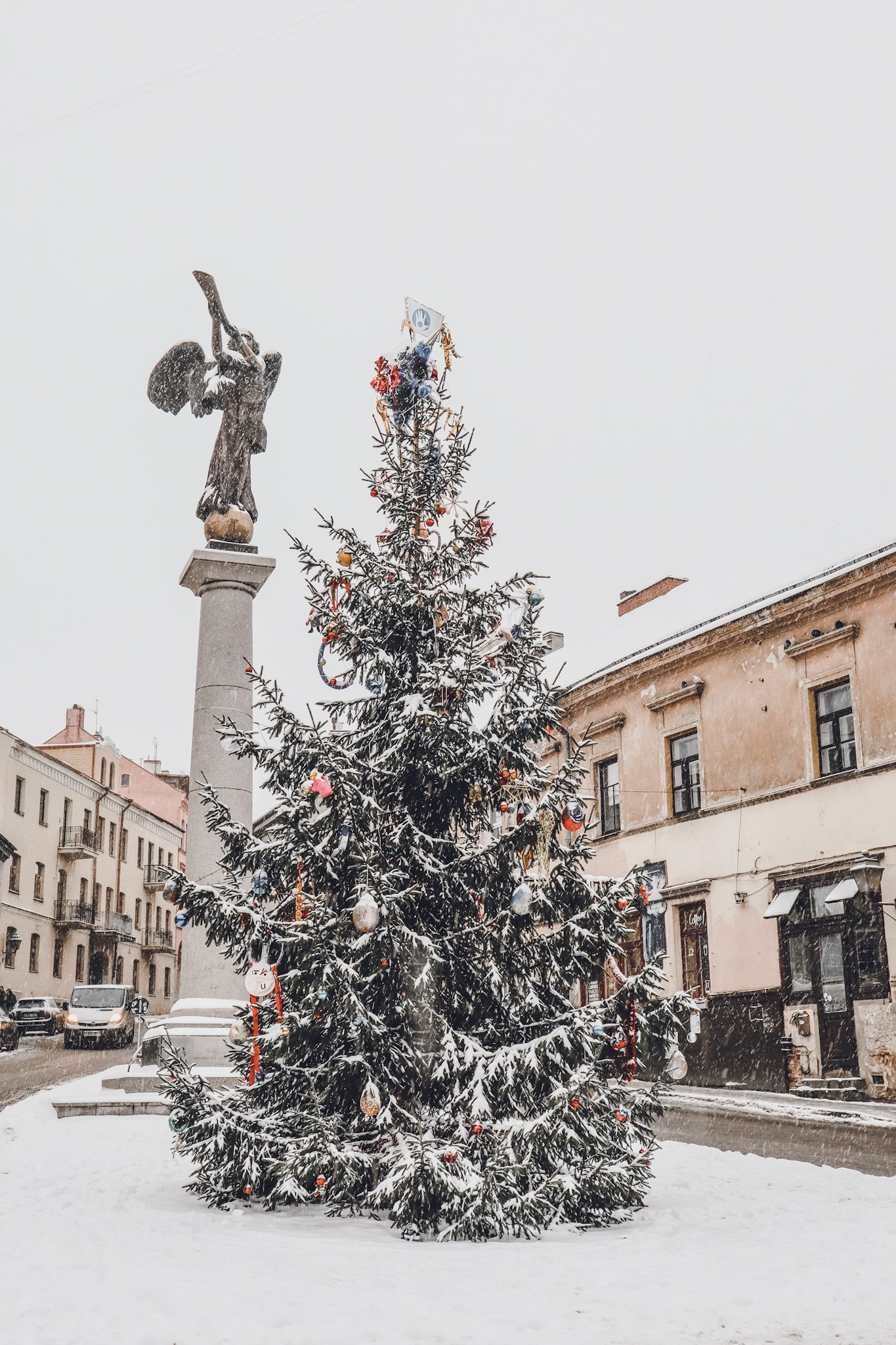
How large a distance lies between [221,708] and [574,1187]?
7964mm

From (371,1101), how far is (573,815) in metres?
2.16

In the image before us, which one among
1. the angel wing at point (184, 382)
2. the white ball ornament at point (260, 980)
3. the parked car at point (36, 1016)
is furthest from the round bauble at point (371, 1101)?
the parked car at point (36, 1016)

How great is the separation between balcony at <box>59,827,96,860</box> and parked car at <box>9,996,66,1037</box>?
13.4 metres

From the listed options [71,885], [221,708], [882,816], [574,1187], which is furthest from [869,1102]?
[71,885]

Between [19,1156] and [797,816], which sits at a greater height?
[797,816]

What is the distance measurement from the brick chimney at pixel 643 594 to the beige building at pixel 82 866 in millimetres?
15182

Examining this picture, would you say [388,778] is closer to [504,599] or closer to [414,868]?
[414,868]

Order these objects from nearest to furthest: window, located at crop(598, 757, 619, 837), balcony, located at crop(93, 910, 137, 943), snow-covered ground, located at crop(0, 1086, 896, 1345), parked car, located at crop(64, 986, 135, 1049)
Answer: snow-covered ground, located at crop(0, 1086, 896, 1345) < window, located at crop(598, 757, 619, 837) < parked car, located at crop(64, 986, 135, 1049) < balcony, located at crop(93, 910, 137, 943)

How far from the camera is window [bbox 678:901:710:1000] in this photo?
22.6 meters

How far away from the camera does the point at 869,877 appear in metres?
19.0

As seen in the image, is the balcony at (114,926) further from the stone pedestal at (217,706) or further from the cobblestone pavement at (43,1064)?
the stone pedestal at (217,706)

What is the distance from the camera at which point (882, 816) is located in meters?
19.3

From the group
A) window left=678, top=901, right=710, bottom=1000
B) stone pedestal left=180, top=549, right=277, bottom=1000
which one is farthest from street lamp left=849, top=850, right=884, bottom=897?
stone pedestal left=180, top=549, right=277, bottom=1000

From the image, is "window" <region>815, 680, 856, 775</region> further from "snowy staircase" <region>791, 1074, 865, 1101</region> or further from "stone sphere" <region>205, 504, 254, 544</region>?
"stone sphere" <region>205, 504, 254, 544</region>
